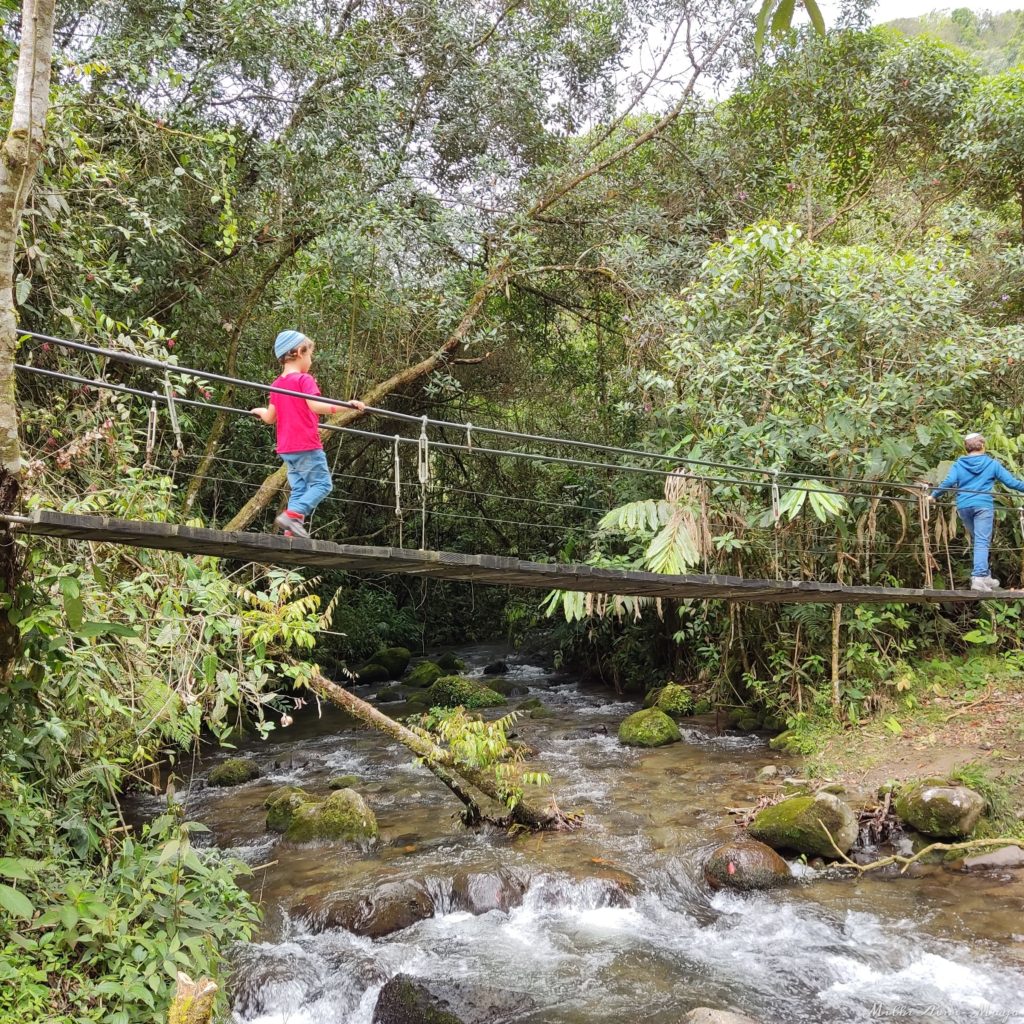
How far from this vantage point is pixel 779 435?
5.79 metres

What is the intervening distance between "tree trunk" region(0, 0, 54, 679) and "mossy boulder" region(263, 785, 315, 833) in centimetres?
343

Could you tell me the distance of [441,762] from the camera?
477 centimetres

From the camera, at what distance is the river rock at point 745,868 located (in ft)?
13.9

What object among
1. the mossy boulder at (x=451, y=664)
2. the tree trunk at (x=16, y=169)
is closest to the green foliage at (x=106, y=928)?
the tree trunk at (x=16, y=169)

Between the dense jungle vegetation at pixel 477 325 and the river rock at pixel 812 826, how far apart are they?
5.89 ft

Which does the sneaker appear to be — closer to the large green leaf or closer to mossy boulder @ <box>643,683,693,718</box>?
the large green leaf

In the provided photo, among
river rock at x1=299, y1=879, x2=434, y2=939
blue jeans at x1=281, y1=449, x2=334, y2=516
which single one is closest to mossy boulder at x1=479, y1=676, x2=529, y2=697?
river rock at x1=299, y1=879, x2=434, y2=939

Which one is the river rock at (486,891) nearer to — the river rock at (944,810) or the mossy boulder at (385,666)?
the river rock at (944,810)

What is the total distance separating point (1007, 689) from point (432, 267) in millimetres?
5528

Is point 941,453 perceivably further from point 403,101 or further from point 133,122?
point 133,122

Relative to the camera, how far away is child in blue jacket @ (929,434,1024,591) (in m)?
4.88

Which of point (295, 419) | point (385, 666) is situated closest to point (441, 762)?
point (295, 419)

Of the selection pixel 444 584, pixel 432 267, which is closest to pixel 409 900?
pixel 432 267

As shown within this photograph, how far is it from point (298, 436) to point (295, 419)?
0.21 ft
